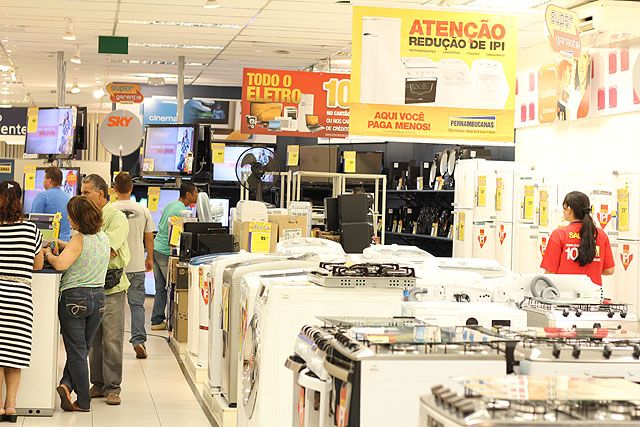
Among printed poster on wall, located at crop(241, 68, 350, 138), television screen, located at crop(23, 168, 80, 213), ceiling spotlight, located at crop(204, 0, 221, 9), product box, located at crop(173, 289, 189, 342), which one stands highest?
ceiling spotlight, located at crop(204, 0, 221, 9)

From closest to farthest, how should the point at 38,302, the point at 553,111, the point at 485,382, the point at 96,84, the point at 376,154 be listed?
1. the point at 485,382
2. the point at 38,302
3. the point at 553,111
4. the point at 376,154
5. the point at 96,84

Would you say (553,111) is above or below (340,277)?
above

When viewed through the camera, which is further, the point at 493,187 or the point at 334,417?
the point at 493,187

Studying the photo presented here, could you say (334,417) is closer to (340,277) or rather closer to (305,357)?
(305,357)

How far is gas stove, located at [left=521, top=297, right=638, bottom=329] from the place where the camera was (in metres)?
5.14

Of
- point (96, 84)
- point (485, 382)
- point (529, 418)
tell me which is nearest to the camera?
point (529, 418)

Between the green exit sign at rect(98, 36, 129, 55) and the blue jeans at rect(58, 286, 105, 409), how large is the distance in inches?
236

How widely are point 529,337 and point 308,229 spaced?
6.79m

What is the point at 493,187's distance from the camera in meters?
12.0

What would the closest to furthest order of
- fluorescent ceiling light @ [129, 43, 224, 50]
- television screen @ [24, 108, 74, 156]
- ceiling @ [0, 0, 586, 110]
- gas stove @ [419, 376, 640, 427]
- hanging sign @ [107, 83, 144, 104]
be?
1. gas stove @ [419, 376, 640, 427]
2. ceiling @ [0, 0, 586, 110]
3. television screen @ [24, 108, 74, 156]
4. fluorescent ceiling light @ [129, 43, 224, 50]
5. hanging sign @ [107, 83, 144, 104]

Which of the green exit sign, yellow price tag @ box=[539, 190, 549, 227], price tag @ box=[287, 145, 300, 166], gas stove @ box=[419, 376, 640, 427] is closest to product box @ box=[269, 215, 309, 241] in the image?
yellow price tag @ box=[539, 190, 549, 227]

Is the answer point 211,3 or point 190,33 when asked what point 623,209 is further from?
point 190,33

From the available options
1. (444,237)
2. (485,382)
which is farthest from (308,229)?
(485,382)

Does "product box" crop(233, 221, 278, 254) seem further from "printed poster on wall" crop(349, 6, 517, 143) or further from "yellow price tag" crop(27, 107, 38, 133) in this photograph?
"yellow price tag" crop(27, 107, 38, 133)
